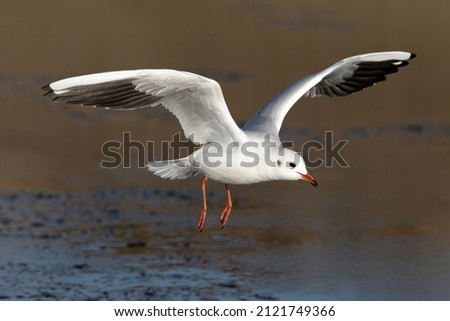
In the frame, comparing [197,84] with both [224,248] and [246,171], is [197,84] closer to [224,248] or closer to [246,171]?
[246,171]

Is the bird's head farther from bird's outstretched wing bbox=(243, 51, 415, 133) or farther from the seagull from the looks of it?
bird's outstretched wing bbox=(243, 51, 415, 133)

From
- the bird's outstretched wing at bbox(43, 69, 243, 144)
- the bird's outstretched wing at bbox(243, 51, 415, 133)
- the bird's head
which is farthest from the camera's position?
the bird's outstretched wing at bbox(243, 51, 415, 133)

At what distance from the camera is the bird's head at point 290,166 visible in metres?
7.84

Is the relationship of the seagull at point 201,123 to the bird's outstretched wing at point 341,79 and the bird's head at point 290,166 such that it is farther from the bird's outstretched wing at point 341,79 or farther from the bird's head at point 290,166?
the bird's outstretched wing at point 341,79

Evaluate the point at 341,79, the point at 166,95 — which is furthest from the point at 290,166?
the point at 341,79

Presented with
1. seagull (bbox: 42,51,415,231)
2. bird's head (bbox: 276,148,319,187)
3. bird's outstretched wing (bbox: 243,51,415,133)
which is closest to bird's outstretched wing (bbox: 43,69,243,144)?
seagull (bbox: 42,51,415,231)

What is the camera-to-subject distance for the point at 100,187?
1138cm

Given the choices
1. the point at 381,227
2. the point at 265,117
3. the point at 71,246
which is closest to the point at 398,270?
the point at 381,227

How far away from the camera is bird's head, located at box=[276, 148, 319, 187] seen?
7844 mm

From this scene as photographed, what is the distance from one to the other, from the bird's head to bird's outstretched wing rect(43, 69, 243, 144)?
0.95 ft

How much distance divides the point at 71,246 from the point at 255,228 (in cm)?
143

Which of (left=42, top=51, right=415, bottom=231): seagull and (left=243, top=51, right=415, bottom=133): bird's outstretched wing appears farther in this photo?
(left=243, top=51, right=415, bottom=133): bird's outstretched wing

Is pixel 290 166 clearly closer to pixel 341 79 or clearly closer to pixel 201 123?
pixel 201 123

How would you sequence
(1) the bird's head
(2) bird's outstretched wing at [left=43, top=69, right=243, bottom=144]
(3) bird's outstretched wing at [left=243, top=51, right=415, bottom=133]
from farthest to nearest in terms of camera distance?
(3) bird's outstretched wing at [left=243, top=51, right=415, bottom=133]
(1) the bird's head
(2) bird's outstretched wing at [left=43, top=69, right=243, bottom=144]
